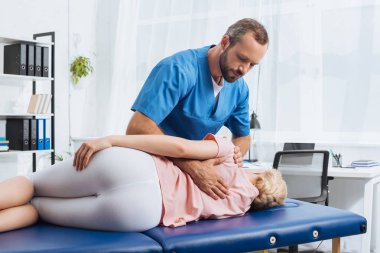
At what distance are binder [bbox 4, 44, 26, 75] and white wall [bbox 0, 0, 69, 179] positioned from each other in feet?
0.33

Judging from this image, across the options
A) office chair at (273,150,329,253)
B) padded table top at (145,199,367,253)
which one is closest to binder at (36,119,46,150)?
office chair at (273,150,329,253)

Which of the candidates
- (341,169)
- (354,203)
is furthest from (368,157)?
(341,169)

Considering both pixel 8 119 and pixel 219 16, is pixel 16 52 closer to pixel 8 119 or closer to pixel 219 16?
pixel 8 119

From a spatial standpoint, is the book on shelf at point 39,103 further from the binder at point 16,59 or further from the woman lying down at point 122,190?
the woman lying down at point 122,190

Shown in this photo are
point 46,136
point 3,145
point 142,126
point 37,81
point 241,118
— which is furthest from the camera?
point 37,81

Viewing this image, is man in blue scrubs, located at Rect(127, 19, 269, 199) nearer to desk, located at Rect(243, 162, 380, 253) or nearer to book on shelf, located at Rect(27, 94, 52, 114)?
desk, located at Rect(243, 162, 380, 253)

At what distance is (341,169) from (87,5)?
289 cm

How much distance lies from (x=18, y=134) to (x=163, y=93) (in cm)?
236

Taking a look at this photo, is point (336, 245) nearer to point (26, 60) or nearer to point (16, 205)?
point (16, 205)

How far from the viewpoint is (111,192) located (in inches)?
54.2

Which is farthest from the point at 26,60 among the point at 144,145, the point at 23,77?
the point at 144,145

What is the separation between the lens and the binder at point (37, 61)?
12.5ft

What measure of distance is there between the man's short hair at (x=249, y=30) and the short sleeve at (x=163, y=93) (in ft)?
0.71

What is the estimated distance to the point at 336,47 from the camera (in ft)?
11.2
